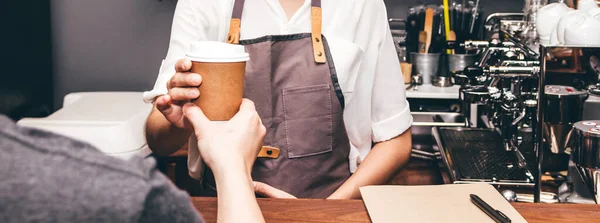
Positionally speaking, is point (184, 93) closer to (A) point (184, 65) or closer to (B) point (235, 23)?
(A) point (184, 65)

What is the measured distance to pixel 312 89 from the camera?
1.52 meters

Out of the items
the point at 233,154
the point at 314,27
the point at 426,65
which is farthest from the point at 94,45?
the point at 233,154

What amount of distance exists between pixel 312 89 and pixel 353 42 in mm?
195

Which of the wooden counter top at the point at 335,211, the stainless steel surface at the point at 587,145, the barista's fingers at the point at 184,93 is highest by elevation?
the barista's fingers at the point at 184,93

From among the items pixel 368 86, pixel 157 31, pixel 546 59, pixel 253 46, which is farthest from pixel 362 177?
pixel 157 31

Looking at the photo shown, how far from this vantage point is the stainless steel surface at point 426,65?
9.59 ft

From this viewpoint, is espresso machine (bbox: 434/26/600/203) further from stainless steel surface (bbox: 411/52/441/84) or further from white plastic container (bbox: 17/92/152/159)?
white plastic container (bbox: 17/92/152/159)

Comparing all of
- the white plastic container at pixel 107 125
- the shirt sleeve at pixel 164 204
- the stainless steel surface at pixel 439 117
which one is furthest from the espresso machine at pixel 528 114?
the white plastic container at pixel 107 125

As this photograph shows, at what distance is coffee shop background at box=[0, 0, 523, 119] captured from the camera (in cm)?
320

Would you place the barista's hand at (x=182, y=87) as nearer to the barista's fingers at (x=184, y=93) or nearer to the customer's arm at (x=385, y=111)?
the barista's fingers at (x=184, y=93)

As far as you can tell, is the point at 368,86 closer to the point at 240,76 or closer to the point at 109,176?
the point at 240,76

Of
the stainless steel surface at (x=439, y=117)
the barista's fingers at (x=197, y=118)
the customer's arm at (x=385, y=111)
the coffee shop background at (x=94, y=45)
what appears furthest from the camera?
the coffee shop background at (x=94, y=45)

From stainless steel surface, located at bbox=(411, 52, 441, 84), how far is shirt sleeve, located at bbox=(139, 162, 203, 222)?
2.64 metres

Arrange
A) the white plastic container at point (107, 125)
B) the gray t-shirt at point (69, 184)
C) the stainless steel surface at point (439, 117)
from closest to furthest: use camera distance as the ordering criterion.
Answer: the gray t-shirt at point (69, 184) → the white plastic container at point (107, 125) → the stainless steel surface at point (439, 117)
